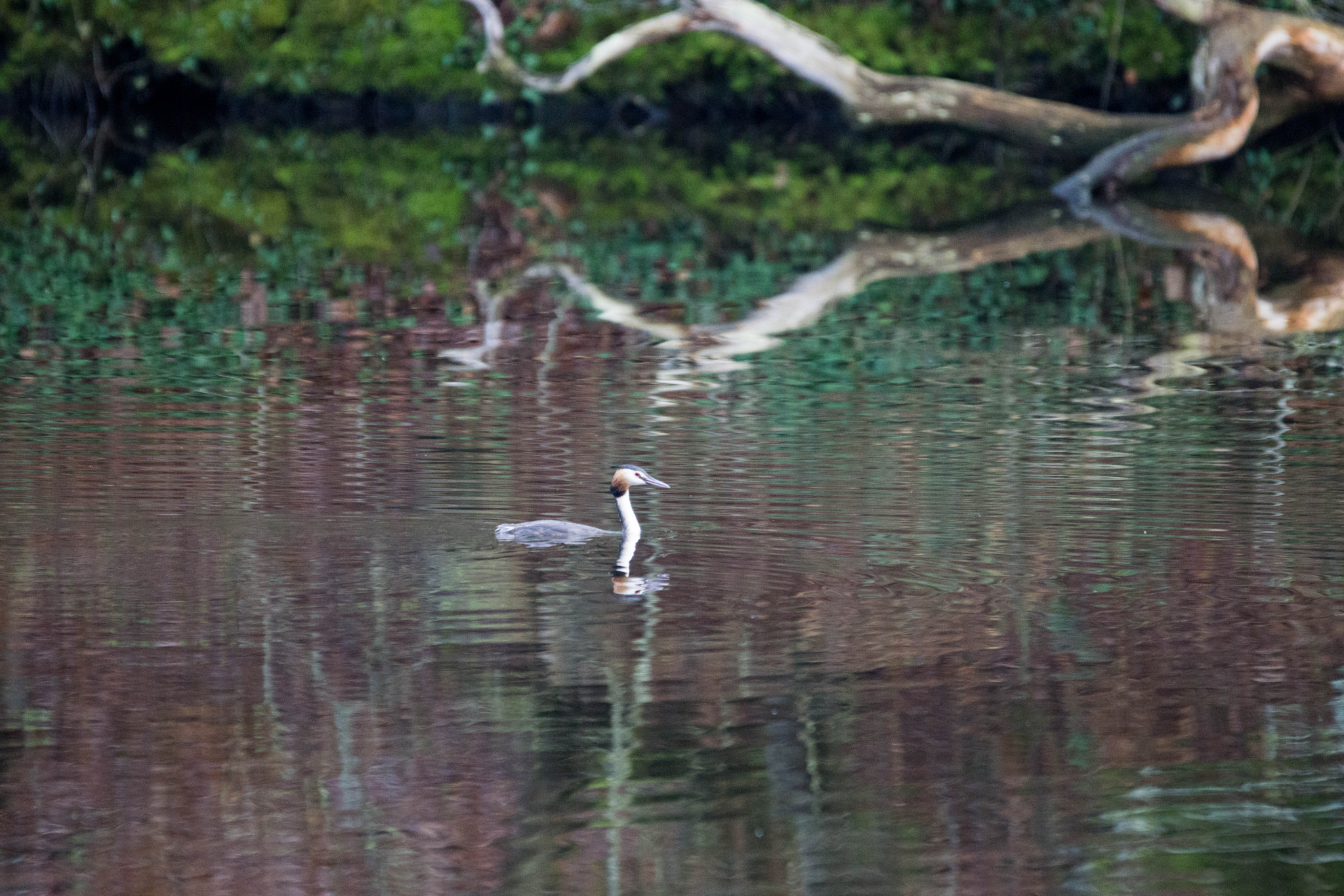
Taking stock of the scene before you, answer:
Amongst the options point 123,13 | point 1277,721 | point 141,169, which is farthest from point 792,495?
point 123,13

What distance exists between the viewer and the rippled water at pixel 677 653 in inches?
244

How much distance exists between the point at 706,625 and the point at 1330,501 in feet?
12.1

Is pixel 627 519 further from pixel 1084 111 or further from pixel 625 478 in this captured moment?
pixel 1084 111

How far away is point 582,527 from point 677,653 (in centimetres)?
173

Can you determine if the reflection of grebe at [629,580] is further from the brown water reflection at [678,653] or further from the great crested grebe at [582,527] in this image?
the great crested grebe at [582,527]

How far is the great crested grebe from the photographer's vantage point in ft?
30.8

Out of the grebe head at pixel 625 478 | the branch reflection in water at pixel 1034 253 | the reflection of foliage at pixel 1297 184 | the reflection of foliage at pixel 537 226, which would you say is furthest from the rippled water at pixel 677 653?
the reflection of foliage at pixel 1297 184

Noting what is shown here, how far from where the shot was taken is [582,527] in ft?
31.3

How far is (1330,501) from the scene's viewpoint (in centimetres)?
1027

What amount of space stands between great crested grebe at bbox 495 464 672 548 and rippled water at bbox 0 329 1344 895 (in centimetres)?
A: 10

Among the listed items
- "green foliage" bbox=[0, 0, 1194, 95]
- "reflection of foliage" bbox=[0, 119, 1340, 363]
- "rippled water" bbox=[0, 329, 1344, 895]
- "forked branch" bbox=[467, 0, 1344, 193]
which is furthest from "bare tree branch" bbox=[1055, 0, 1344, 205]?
"green foliage" bbox=[0, 0, 1194, 95]

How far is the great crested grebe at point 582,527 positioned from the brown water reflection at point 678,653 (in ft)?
0.22

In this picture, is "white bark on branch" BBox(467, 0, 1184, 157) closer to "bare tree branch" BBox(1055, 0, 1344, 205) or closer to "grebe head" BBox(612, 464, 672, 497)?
"bare tree branch" BBox(1055, 0, 1344, 205)

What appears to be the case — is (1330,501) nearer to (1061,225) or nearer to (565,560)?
(565,560)
